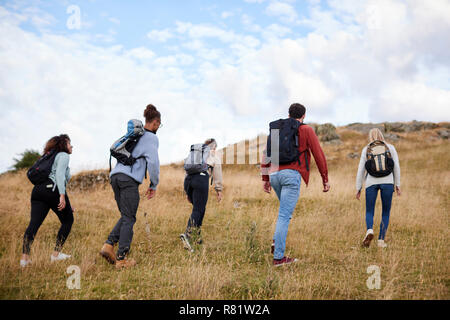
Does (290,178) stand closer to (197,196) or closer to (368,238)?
(197,196)

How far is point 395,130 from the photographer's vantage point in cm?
3409

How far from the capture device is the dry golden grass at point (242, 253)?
382cm

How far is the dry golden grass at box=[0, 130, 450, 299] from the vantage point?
3.82 m

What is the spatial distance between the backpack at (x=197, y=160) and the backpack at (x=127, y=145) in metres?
1.52

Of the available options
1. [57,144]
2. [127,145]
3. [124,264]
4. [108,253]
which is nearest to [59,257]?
[108,253]

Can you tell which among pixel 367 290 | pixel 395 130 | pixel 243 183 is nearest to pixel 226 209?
pixel 243 183

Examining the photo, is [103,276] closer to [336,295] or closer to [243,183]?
[336,295]

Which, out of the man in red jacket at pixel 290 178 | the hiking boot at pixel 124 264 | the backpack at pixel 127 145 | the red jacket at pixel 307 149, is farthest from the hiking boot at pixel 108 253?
the red jacket at pixel 307 149

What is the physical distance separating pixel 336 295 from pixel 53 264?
406cm

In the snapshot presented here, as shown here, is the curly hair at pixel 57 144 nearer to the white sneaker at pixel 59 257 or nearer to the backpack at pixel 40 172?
the backpack at pixel 40 172

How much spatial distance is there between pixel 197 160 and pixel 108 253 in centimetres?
221

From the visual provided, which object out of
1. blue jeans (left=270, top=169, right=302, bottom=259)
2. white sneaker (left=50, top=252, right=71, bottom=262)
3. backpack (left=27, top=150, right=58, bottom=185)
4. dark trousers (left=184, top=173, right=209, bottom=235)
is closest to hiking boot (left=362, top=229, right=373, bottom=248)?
blue jeans (left=270, top=169, right=302, bottom=259)

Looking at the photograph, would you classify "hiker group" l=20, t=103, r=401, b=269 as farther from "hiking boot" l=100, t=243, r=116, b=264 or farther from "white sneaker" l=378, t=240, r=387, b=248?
"white sneaker" l=378, t=240, r=387, b=248

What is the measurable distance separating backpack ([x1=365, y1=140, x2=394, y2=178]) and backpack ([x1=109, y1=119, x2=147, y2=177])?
4.14m
